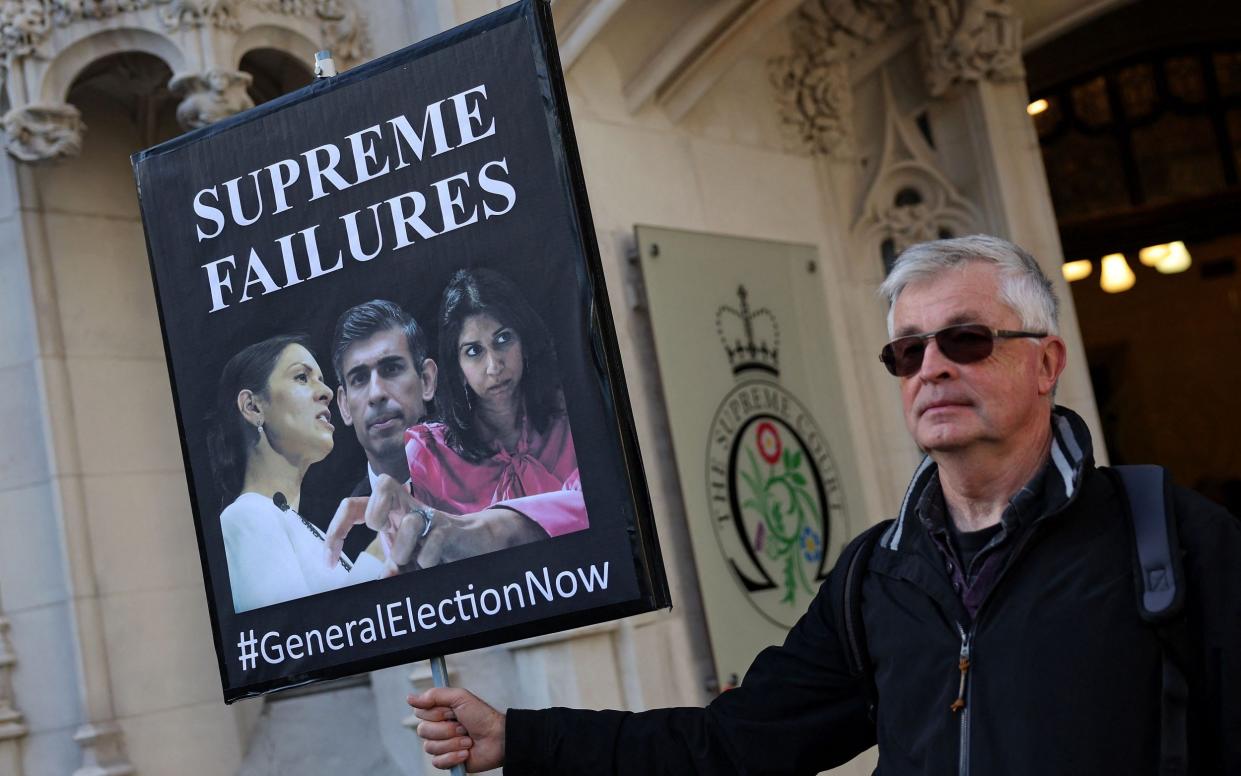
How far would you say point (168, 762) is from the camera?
4.46 meters

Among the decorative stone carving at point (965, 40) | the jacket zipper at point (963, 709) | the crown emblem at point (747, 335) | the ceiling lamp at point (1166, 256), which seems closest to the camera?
the jacket zipper at point (963, 709)

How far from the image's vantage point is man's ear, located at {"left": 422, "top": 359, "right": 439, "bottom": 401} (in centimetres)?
236

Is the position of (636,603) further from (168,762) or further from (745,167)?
(745,167)

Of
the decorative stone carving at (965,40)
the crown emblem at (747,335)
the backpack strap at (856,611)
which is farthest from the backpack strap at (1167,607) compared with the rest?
the decorative stone carving at (965,40)

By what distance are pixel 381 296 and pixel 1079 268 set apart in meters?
6.03

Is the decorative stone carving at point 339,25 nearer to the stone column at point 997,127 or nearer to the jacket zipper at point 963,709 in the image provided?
the stone column at point 997,127

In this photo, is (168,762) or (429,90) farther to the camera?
(168,762)

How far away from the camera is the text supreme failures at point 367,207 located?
236 centimetres

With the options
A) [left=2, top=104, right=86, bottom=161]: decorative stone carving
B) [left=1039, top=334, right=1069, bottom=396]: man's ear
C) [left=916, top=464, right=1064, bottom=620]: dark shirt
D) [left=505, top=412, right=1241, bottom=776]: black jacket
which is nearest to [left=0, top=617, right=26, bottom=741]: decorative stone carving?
[left=2, top=104, right=86, bottom=161]: decorative stone carving

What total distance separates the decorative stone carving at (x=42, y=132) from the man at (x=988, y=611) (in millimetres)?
2595

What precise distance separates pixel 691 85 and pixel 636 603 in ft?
11.0

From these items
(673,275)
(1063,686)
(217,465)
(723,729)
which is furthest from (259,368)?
(673,275)

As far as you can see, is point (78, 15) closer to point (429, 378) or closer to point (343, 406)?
point (343, 406)

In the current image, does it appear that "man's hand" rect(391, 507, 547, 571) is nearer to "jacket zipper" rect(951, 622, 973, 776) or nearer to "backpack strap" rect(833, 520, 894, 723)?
"backpack strap" rect(833, 520, 894, 723)
